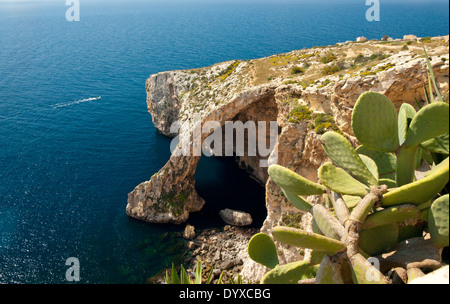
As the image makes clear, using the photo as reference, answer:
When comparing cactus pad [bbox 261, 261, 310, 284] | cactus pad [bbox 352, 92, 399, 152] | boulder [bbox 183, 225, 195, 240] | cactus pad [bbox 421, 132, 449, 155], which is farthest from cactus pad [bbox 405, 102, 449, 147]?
boulder [bbox 183, 225, 195, 240]

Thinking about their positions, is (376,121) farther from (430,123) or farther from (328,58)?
(328,58)

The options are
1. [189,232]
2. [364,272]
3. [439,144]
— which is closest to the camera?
[364,272]

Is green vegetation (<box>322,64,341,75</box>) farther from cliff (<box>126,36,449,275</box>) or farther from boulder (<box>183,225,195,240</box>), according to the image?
→ boulder (<box>183,225,195,240</box>)

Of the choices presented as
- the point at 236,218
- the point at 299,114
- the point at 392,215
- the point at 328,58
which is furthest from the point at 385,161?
the point at 236,218

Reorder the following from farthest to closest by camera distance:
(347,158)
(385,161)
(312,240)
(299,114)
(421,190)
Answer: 1. (299,114)
2. (385,161)
3. (347,158)
4. (312,240)
5. (421,190)

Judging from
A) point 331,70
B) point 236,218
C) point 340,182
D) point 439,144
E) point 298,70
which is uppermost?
point 298,70
